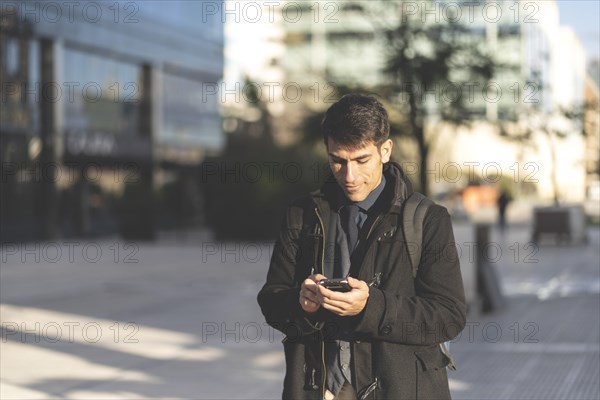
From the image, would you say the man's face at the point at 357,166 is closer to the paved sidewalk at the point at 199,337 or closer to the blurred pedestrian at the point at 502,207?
the paved sidewalk at the point at 199,337

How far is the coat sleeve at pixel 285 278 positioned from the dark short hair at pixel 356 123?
1.07ft

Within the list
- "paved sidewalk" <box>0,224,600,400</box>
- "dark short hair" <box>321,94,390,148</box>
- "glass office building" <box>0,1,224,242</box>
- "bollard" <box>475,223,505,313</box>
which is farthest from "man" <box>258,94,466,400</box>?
"glass office building" <box>0,1,224,242</box>

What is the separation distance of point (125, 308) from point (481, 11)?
24.8 ft

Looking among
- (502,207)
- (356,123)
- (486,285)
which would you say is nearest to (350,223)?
(356,123)

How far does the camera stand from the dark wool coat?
3.57 m

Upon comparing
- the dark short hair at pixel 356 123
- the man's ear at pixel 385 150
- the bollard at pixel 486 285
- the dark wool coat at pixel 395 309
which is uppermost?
the dark short hair at pixel 356 123

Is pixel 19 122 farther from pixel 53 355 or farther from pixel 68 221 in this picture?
pixel 53 355

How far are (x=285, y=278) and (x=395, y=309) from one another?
0.43 metres

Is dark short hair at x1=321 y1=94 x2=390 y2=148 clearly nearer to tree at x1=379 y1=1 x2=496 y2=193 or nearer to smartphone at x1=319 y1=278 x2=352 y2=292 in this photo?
smartphone at x1=319 y1=278 x2=352 y2=292

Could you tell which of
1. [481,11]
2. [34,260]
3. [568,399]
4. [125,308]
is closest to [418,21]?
[481,11]

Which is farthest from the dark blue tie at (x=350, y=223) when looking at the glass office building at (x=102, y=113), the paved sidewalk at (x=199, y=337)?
the glass office building at (x=102, y=113)

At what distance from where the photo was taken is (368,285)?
11.6 ft

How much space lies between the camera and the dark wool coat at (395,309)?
357 cm

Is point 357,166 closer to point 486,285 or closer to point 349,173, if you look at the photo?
point 349,173
